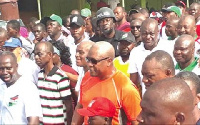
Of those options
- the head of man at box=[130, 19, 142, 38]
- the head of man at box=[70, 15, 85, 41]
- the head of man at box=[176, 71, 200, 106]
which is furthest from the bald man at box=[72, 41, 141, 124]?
the head of man at box=[70, 15, 85, 41]

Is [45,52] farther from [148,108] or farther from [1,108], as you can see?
[148,108]

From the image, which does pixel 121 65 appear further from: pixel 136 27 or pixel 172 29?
pixel 172 29

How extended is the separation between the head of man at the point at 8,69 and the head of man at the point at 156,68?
54.1 inches

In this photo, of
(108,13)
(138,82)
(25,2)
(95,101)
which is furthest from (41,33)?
(25,2)

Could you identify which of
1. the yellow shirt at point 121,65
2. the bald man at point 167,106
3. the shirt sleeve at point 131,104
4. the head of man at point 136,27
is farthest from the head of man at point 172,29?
the bald man at point 167,106

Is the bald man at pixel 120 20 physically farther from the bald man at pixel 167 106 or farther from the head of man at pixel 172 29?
the bald man at pixel 167 106

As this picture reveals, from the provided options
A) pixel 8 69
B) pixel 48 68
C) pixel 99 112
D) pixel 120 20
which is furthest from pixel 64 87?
pixel 120 20

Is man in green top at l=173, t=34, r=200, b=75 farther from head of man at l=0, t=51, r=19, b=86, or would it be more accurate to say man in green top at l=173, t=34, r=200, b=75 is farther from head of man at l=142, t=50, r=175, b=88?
head of man at l=0, t=51, r=19, b=86

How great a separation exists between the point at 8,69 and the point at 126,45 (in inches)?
67.1

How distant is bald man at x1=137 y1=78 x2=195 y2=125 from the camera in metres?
2.00

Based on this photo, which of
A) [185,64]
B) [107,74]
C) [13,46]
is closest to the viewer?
[107,74]

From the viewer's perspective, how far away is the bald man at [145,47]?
476 cm

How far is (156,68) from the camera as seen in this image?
340cm

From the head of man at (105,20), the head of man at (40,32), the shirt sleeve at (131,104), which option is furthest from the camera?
the head of man at (40,32)
